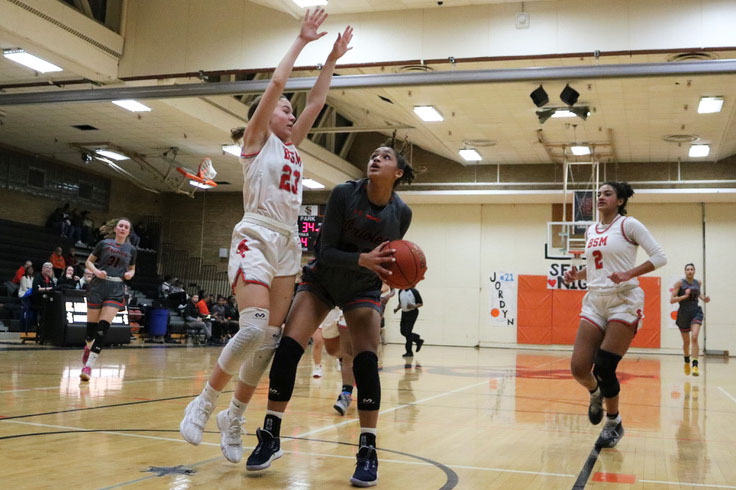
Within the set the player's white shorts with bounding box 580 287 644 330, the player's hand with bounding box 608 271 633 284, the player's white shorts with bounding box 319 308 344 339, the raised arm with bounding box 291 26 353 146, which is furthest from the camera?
the player's white shorts with bounding box 319 308 344 339

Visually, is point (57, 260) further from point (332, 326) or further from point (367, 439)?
point (367, 439)

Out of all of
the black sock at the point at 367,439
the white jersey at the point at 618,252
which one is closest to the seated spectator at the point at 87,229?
the white jersey at the point at 618,252

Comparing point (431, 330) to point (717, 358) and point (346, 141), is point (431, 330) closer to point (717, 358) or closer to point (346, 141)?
point (346, 141)

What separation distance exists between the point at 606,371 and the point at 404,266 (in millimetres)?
2200

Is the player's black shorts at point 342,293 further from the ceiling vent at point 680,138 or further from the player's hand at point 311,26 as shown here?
the ceiling vent at point 680,138

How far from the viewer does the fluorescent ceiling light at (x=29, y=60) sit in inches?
511

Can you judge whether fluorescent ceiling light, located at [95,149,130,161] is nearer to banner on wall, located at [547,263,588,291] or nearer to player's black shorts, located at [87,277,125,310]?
player's black shorts, located at [87,277,125,310]

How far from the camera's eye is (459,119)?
60.7 ft

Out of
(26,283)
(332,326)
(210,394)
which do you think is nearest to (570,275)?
(332,326)

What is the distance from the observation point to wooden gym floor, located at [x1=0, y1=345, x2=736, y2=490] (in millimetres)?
3408

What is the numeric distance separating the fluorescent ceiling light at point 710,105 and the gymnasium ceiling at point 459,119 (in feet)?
0.49

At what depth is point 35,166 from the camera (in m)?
23.2

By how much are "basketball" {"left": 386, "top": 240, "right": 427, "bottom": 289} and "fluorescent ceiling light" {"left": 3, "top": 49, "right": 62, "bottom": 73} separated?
11.6m

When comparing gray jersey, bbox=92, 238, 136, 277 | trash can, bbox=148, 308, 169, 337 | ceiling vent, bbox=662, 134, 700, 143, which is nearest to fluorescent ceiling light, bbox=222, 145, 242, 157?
trash can, bbox=148, 308, 169, 337
